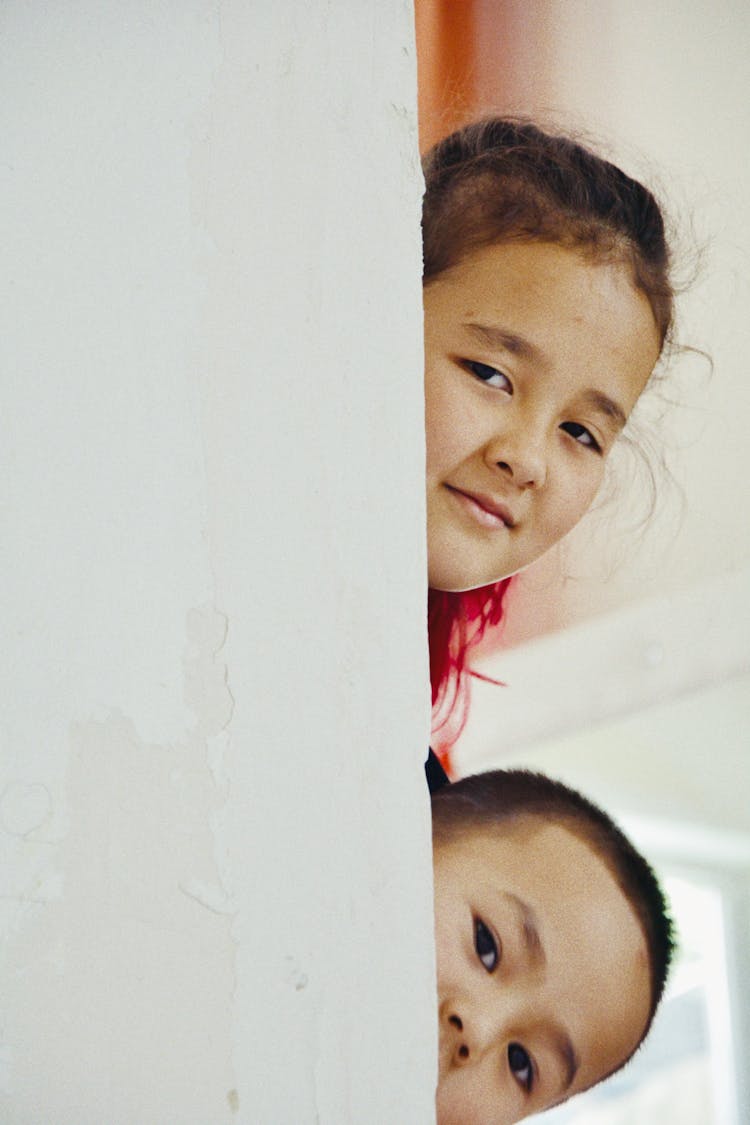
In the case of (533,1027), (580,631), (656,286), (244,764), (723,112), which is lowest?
(533,1027)

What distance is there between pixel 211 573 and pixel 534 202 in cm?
47

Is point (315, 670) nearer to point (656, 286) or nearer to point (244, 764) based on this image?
point (244, 764)

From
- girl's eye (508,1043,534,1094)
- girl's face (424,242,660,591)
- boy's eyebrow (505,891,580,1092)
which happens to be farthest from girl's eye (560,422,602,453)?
girl's eye (508,1043,534,1094)

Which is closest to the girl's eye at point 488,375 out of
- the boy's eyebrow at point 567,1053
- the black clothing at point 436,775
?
the black clothing at point 436,775

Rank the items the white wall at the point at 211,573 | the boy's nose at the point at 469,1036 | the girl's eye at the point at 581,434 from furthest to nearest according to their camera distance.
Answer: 1. the girl's eye at the point at 581,434
2. the boy's nose at the point at 469,1036
3. the white wall at the point at 211,573

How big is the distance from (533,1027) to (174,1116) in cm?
36

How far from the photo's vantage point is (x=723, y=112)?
90 cm

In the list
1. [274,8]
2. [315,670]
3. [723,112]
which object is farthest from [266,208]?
[723,112]

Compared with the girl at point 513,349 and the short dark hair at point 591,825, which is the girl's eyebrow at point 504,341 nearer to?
the girl at point 513,349

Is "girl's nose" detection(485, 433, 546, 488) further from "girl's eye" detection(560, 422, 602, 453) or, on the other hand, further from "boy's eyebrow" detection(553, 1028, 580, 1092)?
"boy's eyebrow" detection(553, 1028, 580, 1092)

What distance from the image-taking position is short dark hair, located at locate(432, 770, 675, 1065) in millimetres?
778

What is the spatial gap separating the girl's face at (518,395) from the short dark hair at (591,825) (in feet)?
0.52

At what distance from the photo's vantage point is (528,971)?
761 mm

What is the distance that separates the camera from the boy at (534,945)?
73 cm
